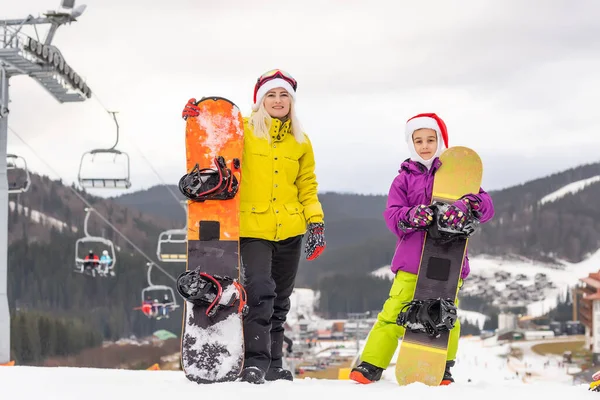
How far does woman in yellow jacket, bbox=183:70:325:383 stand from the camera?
424cm

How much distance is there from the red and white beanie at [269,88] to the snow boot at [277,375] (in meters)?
1.45

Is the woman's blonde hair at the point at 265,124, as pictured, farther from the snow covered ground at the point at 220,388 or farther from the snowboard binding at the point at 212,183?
the snow covered ground at the point at 220,388

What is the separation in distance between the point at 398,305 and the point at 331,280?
5781cm

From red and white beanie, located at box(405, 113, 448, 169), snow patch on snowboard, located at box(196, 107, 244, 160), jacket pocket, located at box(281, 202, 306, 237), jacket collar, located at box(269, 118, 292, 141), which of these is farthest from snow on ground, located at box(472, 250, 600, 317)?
snow patch on snowboard, located at box(196, 107, 244, 160)

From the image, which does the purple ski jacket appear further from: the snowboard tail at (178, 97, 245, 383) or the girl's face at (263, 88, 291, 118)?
the snowboard tail at (178, 97, 245, 383)

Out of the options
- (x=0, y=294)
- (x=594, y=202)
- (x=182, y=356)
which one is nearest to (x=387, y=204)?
(x=182, y=356)

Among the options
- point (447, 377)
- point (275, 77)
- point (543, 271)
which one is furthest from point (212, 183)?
point (543, 271)

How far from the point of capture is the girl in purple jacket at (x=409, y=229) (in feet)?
14.2

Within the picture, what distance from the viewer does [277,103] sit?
441 centimetres

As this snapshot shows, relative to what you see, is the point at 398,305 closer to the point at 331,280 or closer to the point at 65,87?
the point at 65,87

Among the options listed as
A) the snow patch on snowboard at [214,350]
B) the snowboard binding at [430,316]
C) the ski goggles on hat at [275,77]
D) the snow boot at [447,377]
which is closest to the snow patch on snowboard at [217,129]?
the ski goggles on hat at [275,77]

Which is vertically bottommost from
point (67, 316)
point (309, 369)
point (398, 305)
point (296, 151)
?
point (309, 369)

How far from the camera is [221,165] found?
4.18m

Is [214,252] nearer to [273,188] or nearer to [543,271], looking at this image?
[273,188]
